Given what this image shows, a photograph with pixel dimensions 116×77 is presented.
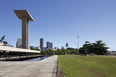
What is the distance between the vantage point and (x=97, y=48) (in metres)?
107

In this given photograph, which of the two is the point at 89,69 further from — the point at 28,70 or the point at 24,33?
the point at 24,33

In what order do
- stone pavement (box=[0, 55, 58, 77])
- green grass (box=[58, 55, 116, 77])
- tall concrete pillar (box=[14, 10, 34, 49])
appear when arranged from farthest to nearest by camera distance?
tall concrete pillar (box=[14, 10, 34, 49]) < green grass (box=[58, 55, 116, 77]) < stone pavement (box=[0, 55, 58, 77])

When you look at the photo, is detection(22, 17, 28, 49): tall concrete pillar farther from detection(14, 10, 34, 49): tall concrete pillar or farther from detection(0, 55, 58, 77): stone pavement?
detection(0, 55, 58, 77): stone pavement

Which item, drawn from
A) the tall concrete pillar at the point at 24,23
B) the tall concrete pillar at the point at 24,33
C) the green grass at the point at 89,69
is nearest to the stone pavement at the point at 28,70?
the green grass at the point at 89,69

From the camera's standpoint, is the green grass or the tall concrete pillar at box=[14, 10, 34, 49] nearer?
the green grass

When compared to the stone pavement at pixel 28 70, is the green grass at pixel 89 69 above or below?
below

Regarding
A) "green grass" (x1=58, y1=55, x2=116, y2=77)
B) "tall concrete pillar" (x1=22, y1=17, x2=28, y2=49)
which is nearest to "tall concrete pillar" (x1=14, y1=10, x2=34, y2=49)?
"tall concrete pillar" (x1=22, y1=17, x2=28, y2=49)

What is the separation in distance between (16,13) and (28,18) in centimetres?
888

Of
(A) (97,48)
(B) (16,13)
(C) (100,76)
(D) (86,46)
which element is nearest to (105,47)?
(A) (97,48)

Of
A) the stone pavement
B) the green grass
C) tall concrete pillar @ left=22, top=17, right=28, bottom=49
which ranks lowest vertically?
the green grass

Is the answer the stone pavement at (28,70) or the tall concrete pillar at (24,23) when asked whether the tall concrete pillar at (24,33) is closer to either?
the tall concrete pillar at (24,23)

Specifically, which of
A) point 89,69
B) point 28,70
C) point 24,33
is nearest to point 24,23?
point 24,33

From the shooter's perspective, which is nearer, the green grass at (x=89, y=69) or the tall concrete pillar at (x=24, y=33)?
the green grass at (x=89, y=69)

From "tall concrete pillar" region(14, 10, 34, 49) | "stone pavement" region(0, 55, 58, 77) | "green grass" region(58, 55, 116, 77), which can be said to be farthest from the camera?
"tall concrete pillar" region(14, 10, 34, 49)
